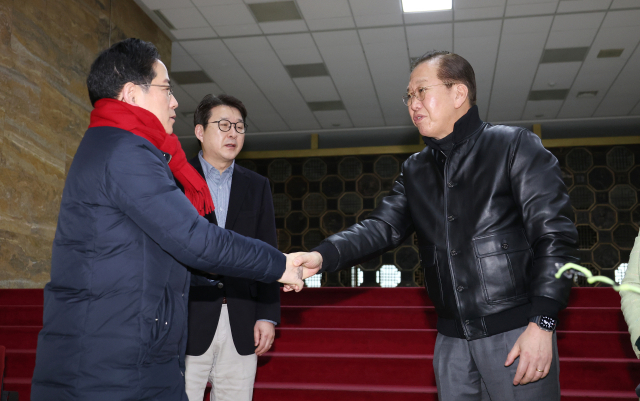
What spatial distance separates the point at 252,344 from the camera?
200 cm

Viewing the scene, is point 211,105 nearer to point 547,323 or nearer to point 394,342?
point 547,323

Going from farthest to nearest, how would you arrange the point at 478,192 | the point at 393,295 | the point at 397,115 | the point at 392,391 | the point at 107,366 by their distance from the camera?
the point at 397,115 → the point at 393,295 → the point at 392,391 → the point at 478,192 → the point at 107,366

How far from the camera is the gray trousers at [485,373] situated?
1.40 m

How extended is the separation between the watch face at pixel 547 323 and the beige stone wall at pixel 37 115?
4002 mm

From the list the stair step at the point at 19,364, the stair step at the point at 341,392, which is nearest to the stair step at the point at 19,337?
the stair step at the point at 19,364

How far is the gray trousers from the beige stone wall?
12.3 feet

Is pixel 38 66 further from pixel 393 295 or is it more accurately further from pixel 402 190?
pixel 402 190

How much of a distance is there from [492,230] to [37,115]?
4.16 m

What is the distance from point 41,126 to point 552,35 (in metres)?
5.36

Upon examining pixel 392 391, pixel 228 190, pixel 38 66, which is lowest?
pixel 392 391

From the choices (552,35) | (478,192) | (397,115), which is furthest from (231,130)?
(397,115)

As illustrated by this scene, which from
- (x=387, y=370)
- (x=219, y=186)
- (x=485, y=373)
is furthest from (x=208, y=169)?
(x=387, y=370)

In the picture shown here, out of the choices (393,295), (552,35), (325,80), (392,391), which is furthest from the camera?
(325,80)

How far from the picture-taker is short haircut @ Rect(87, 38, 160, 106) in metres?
1.36
